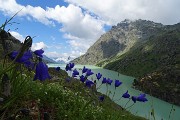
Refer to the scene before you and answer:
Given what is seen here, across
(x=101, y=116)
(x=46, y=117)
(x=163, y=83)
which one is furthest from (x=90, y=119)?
(x=163, y=83)

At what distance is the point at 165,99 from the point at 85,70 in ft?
563

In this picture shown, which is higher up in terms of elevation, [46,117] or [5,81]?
[5,81]

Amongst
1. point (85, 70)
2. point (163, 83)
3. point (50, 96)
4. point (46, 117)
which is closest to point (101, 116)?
point (50, 96)

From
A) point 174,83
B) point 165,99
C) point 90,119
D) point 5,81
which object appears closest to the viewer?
point 5,81

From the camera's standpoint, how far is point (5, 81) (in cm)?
415

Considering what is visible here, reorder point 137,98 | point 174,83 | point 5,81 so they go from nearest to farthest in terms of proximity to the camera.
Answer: point 5,81, point 137,98, point 174,83

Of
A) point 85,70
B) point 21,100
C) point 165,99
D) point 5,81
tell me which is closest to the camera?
point 5,81

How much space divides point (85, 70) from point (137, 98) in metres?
3.16

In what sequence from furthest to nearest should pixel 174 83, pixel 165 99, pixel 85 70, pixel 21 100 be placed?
pixel 174 83
pixel 165 99
pixel 85 70
pixel 21 100

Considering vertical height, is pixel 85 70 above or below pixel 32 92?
above

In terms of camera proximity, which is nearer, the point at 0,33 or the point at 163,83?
the point at 0,33

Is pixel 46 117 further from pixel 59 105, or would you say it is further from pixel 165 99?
pixel 165 99

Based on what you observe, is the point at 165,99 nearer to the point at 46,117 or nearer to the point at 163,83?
the point at 163,83

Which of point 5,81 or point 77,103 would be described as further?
point 77,103
